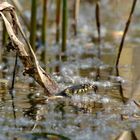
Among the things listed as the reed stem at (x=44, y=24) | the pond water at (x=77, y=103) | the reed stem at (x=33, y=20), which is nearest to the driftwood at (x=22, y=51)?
the pond water at (x=77, y=103)

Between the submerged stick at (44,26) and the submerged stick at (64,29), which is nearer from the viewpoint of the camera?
the submerged stick at (64,29)

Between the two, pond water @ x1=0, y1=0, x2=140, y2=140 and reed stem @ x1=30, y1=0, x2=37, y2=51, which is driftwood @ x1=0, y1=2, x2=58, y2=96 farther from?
reed stem @ x1=30, y1=0, x2=37, y2=51

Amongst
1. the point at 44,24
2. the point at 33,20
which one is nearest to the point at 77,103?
the point at 33,20

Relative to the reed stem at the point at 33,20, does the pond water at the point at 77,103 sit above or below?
Answer: below

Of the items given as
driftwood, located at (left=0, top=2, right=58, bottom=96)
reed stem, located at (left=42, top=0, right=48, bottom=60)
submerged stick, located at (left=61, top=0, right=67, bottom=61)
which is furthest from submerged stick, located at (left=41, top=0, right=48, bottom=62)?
driftwood, located at (left=0, top=2, right=58, bottom=96)

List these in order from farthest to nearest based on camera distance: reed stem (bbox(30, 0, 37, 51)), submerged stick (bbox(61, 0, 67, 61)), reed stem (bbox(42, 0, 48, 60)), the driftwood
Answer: reed stem (bbox(42, 0, 48, 60)) → submerged stick (bbox(61, 0, 67, 61)) → reed stem (bbox(30, 0, 37, 51)) → the driftwood

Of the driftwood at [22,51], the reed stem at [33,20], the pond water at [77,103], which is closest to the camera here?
the pond water at [77,103]

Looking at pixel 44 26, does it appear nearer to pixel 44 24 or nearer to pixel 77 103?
pixel 44 24

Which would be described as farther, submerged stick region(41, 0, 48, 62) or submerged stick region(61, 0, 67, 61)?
submerged stick region(41, 0, 48, 62)

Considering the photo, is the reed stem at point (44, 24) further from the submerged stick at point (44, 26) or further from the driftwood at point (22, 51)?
the driftwood at point (22, 51)
